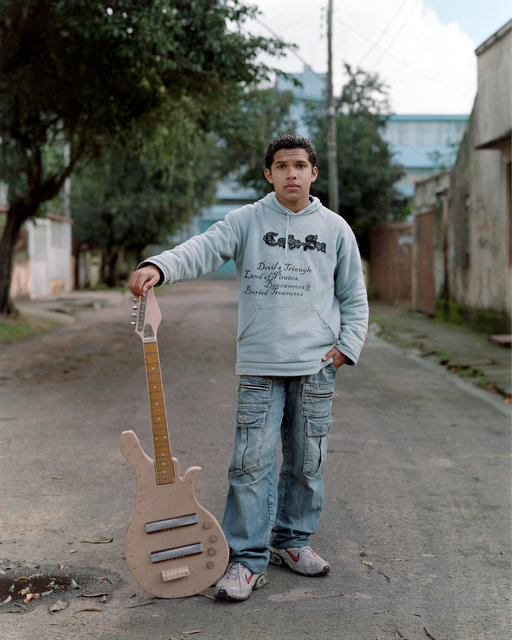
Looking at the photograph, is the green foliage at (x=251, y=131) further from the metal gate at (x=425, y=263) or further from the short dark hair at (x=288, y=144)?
the short dark hair at (x=288, y=144)

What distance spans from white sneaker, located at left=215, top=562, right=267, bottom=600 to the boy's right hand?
1.27 metres

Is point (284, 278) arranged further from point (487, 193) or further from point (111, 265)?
point (111, 265)

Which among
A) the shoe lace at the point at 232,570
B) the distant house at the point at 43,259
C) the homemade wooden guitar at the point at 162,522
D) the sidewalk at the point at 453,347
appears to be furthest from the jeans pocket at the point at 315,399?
the distant house at the point at 43,259

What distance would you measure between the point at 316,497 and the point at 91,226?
30.0 meters

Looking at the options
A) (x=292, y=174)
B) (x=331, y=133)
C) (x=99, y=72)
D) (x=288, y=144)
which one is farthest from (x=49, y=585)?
(x=331, y=133)

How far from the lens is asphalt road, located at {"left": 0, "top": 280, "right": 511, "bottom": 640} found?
10.8 feet

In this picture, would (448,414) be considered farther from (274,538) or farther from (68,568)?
(68,568)

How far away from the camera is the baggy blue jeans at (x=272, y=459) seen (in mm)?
3605

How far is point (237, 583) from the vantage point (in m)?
3.49

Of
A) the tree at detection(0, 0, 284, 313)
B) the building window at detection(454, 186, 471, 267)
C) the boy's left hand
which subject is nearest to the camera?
the boy's left hand

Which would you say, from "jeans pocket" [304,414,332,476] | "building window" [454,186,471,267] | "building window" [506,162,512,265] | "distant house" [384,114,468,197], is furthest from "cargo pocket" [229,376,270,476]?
"distant house" [384,114,468,197]

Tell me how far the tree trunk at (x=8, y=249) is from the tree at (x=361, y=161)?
42.0 feet

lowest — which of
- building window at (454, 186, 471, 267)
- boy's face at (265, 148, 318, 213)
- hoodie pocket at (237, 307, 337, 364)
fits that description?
hoodie pocket at (237, 307, 337, 364)

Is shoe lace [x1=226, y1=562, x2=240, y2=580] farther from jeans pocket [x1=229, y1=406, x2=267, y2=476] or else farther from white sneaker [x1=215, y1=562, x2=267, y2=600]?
jeans pocket [x1=229, y1=406, x2=267, y2=476]
